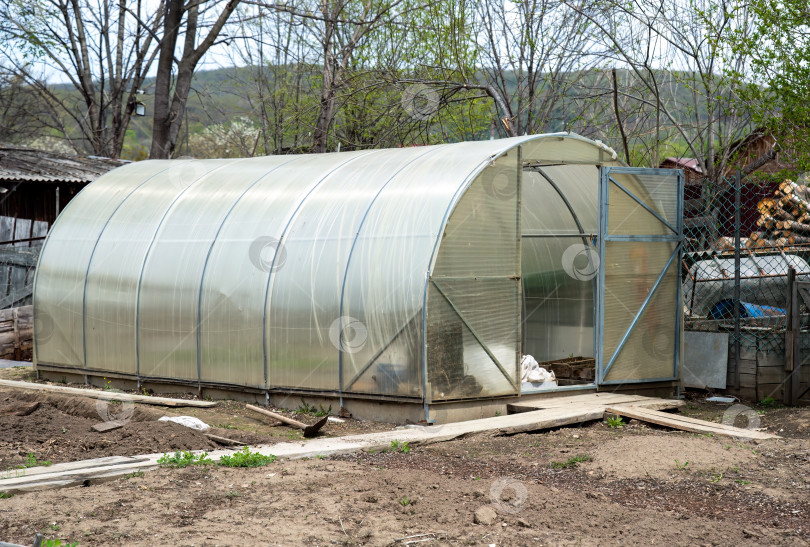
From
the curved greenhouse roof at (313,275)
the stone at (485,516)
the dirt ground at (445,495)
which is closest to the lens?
the dirt ground at (445,495)

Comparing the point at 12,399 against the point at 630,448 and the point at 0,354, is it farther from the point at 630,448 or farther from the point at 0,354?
→ the point at 630,448

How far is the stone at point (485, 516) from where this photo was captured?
571cm

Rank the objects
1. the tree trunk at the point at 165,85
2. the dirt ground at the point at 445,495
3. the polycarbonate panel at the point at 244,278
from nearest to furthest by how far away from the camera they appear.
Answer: the dirt ground at the point at 445,495 < the polycarbonate panel at the point at 244,278 < the tree trunk at the point at 165,85

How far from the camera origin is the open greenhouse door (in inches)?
446

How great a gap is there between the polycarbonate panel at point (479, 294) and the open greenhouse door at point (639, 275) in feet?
5.24

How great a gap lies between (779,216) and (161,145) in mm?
14920

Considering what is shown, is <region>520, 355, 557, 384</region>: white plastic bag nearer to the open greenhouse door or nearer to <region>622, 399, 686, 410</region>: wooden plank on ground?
the open greenhouse door

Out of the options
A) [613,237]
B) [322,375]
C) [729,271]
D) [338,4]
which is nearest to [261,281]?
[322,375]

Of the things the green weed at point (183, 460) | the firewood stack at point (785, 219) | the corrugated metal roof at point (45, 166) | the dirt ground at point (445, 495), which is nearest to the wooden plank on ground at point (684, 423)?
the dirt ground at point (445, 495)

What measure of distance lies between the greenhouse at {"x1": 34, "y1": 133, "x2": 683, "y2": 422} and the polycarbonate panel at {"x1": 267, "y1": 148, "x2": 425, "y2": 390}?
0.02 meters

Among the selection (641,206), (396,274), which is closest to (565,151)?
(641,206)

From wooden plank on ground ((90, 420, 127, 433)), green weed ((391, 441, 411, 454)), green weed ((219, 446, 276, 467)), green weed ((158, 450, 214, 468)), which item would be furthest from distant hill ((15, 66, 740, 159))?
green weed ((158, 450, 214, 468))

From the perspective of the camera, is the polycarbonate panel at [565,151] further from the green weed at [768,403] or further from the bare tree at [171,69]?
the bare tree at [171,69]

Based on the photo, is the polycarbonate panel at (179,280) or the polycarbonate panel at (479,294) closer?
the polycarbonate panel at (479,294)
